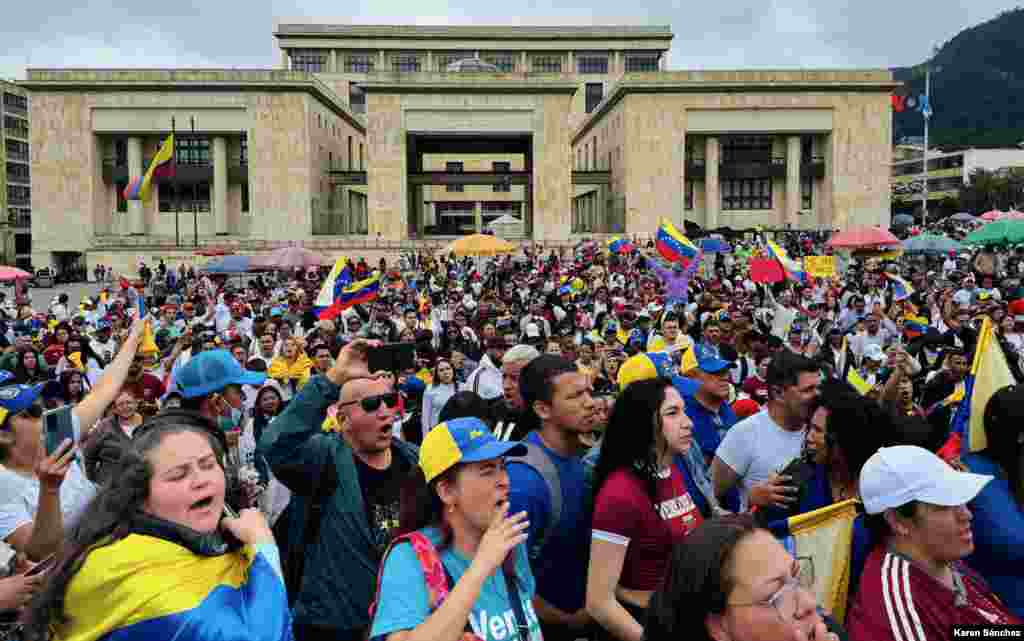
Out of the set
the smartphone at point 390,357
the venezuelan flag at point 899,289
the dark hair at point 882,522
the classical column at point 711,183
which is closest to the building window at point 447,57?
the classical column at point 711,183

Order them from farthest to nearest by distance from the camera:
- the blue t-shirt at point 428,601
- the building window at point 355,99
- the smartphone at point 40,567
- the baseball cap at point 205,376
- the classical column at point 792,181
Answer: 1. the building window at point 355,99
2. the classical column at point 792,181
3. the baseball cap at point 205,376
4. the smartphone at point 40,567
5. the blue t-shirt at point 428,601

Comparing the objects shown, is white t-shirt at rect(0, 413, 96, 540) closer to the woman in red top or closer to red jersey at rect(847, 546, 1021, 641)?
the woman in red top

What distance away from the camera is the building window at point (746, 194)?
192 ft

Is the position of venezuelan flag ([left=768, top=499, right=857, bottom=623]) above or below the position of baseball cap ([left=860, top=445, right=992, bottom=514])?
below

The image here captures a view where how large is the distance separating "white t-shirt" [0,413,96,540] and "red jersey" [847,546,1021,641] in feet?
9.36

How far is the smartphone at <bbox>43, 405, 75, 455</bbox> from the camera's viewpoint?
145 inches

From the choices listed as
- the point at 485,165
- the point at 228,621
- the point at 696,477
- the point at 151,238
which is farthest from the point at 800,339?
the point at 485,165

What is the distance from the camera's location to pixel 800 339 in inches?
469

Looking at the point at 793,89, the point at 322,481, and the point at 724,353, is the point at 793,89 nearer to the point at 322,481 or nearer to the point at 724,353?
the point at 724,353

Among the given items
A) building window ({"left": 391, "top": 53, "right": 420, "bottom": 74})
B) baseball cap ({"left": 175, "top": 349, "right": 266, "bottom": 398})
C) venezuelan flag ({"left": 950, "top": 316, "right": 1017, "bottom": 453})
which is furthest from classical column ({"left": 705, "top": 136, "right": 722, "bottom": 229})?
baseball cap ({"left": 175, "top": 349, "right": 266, "bottom": 398})

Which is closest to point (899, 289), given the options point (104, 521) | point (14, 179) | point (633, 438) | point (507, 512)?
point (633, 438)

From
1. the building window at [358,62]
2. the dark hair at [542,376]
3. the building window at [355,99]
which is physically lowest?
the dark hair at [542,376]

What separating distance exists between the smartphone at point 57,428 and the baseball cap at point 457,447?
5.70 ft

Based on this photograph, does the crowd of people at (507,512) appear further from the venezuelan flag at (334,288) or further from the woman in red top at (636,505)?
the venezuelan flag at (334,288)
